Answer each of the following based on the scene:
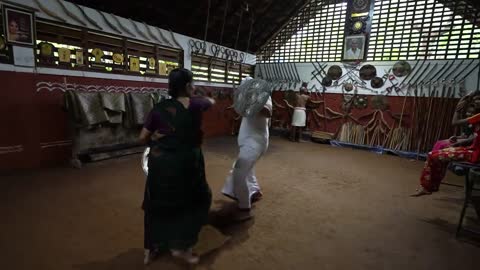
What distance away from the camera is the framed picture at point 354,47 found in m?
6.13

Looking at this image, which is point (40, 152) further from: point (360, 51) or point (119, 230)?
point (360, 51)

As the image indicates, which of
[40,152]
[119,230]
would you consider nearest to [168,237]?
[119,230]

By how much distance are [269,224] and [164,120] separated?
1.47 m

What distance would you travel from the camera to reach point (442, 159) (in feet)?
7.81

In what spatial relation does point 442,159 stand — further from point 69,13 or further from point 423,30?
point 69,13

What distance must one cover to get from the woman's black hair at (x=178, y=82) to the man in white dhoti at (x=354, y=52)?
18.9 ft

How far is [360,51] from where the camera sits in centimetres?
616

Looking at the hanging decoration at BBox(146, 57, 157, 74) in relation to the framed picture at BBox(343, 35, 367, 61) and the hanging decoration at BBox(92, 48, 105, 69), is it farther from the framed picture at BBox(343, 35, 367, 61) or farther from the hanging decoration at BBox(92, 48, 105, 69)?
the framed picture at BBox(343, 35, 367, 61)

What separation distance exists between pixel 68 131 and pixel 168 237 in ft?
10.6

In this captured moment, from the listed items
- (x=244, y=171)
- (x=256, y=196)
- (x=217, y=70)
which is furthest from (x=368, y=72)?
(x=244, y=171)

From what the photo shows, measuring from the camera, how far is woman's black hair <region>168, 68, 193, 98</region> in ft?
5.08

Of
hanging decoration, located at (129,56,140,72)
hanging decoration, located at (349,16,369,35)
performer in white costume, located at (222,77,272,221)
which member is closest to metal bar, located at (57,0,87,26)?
hanging decoration, located at (129,56,140,72)

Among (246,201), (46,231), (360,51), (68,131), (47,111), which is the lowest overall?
(46,231)

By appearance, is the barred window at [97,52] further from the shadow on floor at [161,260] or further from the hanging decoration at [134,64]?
the shadow on floor at [161,260]
